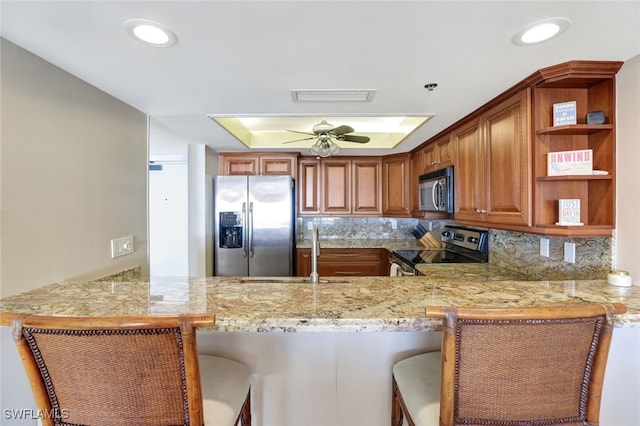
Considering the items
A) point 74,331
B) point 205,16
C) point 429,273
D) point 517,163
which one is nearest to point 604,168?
point 517,163

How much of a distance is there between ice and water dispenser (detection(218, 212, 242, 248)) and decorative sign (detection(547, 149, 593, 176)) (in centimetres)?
295

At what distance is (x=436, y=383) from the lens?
3.25 ft

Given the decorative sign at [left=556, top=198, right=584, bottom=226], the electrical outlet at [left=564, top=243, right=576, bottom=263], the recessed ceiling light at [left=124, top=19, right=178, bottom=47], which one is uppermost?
the recessed ceiling light at [left=124, top=19, right=178, bottom=47]

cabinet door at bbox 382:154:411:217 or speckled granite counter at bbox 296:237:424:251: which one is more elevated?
cabinet door at bbox 382:154:411:217

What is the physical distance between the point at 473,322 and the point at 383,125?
10.0ft

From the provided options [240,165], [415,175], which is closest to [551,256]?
[415,175]

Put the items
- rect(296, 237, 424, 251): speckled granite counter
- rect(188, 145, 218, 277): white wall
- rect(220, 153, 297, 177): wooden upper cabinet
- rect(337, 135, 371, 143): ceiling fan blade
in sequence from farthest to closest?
rect(220, 153, 297, 177): wooden upper cabinet < rect(296, 237, 424, 251): speckled granite counter < rect(188, 145, 218, 277): white wall < rect(337, 135, 371, 143): ceiling fan blade

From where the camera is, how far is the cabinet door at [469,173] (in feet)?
6.86

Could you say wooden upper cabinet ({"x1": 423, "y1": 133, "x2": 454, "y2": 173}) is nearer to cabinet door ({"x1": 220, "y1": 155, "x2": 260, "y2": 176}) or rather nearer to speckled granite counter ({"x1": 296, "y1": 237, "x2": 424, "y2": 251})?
speckled granite counter ({"x1": 296, "y1": 237, "x2": 424, "y2": 251})

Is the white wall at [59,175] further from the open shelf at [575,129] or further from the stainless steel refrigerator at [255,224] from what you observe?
the open shelf at [575,129]

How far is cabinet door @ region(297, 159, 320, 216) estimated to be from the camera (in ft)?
12.8

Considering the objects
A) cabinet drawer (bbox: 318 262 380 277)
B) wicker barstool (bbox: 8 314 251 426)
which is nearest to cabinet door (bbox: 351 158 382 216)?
cabinet drawer (bbox: 318 262 380 277)

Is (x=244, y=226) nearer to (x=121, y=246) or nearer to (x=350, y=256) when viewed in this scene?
(x=350, y=256)

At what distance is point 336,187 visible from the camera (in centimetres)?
392
